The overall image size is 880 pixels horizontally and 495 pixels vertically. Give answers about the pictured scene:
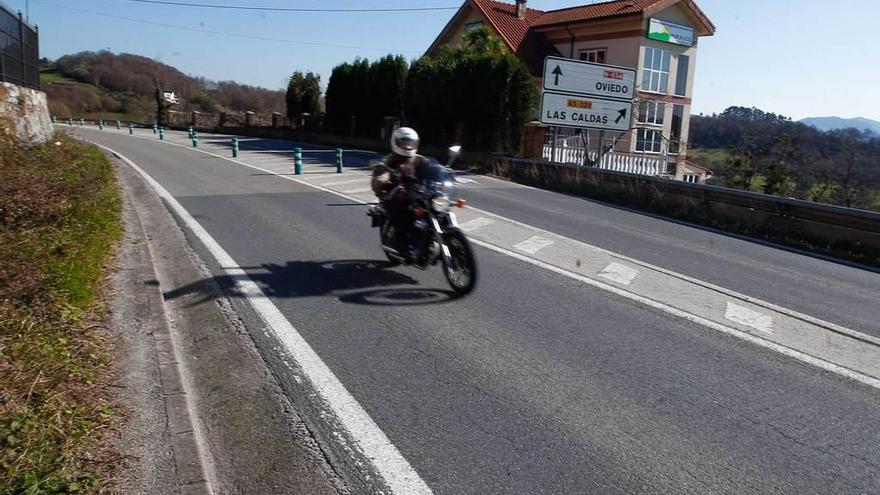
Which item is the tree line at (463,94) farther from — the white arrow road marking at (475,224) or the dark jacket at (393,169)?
the dark jacket at (393,169)

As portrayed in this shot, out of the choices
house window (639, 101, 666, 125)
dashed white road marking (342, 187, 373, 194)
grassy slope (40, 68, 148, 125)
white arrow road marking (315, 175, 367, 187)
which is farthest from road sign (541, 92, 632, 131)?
grassy slope (40, 68, 148, 125)

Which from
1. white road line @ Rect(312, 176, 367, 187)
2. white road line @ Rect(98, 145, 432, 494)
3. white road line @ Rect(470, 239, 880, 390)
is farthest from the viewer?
white road line @ Rect(312, 176, 367, 187)

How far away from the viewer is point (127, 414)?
12.7 feet

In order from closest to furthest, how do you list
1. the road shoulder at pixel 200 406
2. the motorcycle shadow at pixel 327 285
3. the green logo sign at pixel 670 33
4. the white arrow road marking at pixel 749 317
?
1. the road shoulder at pixel 200 406
2. the white arrow road marking at pixel 749 317
3. the motorcycle shadow at pixel 327 285
4. the green logo sign at pixel 670 33

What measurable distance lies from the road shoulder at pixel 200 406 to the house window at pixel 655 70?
1357 inches

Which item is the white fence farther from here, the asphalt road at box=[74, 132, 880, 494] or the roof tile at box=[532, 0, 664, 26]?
the asphalt road at box=[74, 132, 880, 494]

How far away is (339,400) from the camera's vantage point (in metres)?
4.39

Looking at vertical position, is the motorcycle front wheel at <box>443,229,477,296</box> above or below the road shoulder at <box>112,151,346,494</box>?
above

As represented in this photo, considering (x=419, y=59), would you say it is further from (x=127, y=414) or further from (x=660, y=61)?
(x=127, y=414)

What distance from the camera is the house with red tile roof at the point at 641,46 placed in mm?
36188

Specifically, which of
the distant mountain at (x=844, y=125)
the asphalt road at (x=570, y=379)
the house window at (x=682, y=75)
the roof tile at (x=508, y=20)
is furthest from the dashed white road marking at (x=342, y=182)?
the house window at (x=682, y=75)

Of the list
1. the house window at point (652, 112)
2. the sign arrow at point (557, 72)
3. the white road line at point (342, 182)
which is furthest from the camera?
the house window at point (652, 112)

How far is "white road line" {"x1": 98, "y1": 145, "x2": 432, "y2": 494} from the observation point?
352 centimetres

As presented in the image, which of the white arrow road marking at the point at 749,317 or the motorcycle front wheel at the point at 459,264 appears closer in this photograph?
the white arrow road marking at the point at 749,317
